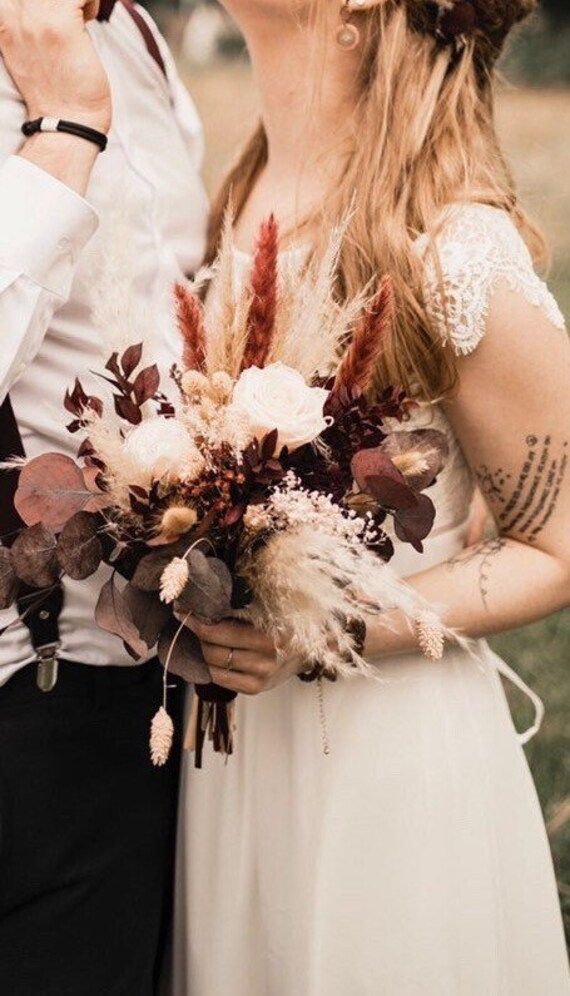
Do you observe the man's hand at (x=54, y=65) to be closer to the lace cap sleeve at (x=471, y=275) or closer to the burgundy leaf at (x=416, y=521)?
the lace cap sleeve at (x=471, y=275)

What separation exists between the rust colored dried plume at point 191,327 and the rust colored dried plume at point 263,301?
0.06 m

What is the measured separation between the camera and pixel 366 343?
141 cm

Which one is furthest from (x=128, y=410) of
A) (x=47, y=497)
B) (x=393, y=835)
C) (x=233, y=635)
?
(x=393, y=835)

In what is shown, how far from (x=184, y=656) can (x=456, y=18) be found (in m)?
1.08

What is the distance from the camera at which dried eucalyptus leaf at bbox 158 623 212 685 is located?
147cm

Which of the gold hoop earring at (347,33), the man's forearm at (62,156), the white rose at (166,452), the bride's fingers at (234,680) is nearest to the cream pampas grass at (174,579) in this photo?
the white rose at (166,452)

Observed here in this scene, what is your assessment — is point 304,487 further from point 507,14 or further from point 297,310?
point 507,14

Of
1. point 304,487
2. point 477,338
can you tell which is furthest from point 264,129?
point 304,487

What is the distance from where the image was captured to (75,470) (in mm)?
1425

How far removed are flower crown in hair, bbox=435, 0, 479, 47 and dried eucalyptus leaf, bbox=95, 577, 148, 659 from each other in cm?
103

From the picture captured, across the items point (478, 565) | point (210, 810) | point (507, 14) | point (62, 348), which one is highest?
point (507, 14)

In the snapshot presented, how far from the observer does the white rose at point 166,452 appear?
4.39 ft

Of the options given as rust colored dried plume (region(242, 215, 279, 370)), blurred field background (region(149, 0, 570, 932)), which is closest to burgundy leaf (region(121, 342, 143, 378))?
rust colored dried plume (region(242, 215, 279, 370))

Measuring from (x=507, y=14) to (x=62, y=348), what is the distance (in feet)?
2.95
